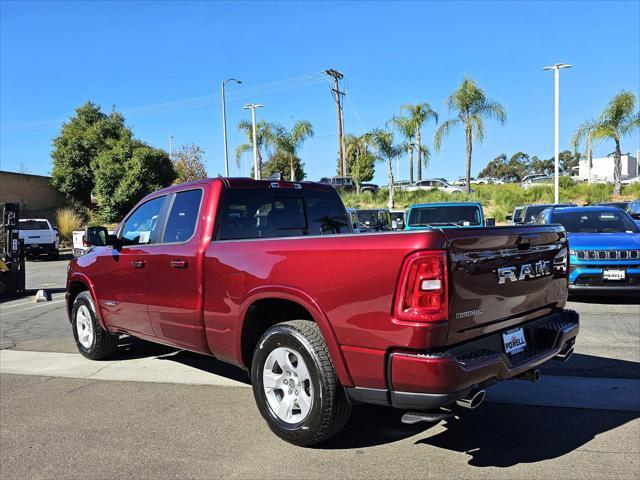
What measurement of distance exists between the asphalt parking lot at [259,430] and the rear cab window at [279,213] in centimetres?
155

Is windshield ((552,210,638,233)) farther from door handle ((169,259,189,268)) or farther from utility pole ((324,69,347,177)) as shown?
utility pole ((324,69,347,177))

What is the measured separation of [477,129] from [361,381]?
3139cm

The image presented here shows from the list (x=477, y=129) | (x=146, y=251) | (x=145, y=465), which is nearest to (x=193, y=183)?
(x=146, y=251)

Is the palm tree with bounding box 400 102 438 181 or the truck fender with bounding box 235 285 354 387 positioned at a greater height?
the palm tree with bounding box 400 102 438 181

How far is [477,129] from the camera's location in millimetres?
32344

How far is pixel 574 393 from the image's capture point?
4.76 metres

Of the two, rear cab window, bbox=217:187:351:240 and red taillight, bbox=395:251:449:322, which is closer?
red taillight, bbox=395:251:449:322

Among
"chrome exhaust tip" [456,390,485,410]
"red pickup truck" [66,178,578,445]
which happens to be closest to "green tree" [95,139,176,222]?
"red pickup truck" [66,178,578,445]

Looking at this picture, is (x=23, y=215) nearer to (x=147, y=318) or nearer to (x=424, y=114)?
(x=424, y=114)

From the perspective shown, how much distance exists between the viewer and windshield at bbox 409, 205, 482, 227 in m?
12.5

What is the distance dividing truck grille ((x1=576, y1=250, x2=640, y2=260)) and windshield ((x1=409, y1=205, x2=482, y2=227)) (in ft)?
12.6

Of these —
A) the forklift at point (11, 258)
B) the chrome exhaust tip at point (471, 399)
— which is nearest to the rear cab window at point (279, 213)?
the chrome exhaust tip at point (471, 399)

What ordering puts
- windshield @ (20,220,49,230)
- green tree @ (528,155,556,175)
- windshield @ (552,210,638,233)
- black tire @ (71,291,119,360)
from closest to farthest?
black tire @ (71,291,119,360) → windshield @ (552,210,638,233) → windshield @ (20,220,49,230) → green tree @ (528,155,556,175)

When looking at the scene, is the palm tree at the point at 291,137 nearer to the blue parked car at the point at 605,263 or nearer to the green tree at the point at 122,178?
the green tree at the point at 122,178
